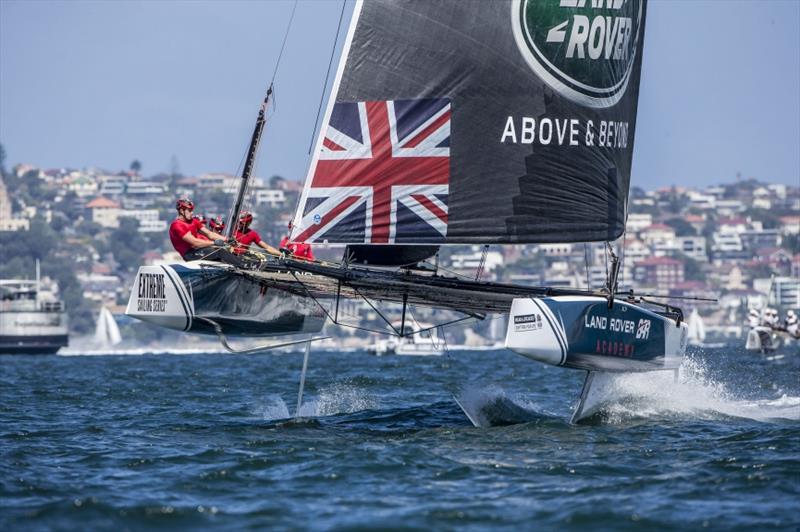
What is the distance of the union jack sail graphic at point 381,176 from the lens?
1273 centimetres

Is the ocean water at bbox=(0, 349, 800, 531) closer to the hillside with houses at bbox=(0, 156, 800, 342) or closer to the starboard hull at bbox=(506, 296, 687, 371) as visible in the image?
the starboard hull at bbox=(506, 296, 687, 371)

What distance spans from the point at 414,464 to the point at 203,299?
3.37 m

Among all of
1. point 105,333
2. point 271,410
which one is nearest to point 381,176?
point 271,410

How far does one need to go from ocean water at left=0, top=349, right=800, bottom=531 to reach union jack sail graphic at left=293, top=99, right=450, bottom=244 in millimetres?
1822

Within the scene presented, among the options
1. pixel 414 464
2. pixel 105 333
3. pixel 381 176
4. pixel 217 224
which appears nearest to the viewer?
pixel 414 464

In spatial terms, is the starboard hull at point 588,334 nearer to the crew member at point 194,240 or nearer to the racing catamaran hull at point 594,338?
the racing catamaran hull at point 594,338

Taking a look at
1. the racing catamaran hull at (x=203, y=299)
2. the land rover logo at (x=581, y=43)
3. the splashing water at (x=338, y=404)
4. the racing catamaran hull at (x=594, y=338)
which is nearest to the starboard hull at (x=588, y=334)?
the racing catamaran hull at (x=594, y=338)

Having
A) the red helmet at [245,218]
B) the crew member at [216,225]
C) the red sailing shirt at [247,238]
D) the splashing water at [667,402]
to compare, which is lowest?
the splashing water at [667,402]

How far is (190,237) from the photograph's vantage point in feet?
43.8

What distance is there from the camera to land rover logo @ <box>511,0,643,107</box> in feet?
42.4

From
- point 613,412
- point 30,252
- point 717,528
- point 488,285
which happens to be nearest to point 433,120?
point 488,285

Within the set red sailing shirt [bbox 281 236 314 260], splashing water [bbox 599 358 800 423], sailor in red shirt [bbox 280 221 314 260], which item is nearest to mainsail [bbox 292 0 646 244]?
sailor in red shirt [bbox 280 221 314 260]

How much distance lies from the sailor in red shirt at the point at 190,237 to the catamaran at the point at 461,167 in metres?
0.20

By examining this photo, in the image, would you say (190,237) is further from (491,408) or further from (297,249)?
(491,408)
